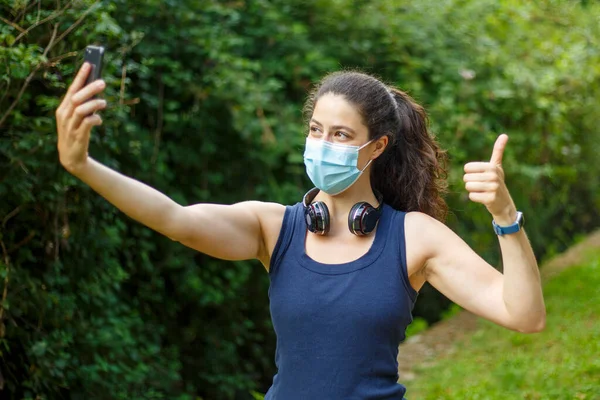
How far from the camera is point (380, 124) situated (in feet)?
10.2

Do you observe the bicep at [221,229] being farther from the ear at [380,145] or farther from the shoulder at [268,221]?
the ear at [380,145]

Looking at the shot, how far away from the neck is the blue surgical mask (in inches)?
2.7

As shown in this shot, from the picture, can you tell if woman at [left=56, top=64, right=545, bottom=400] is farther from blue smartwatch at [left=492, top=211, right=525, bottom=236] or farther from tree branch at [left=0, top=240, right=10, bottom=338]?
tree branch at [left=0, top=240, right=10, bottom=338]

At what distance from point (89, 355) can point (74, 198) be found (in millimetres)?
846

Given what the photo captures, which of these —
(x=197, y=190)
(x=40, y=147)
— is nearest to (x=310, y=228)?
(x=40, y=147)

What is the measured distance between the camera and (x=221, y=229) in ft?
9.55

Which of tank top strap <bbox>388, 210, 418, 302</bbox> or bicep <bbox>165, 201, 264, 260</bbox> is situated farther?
tank top strap <bbox>388, 210, 418, 302</bbox>

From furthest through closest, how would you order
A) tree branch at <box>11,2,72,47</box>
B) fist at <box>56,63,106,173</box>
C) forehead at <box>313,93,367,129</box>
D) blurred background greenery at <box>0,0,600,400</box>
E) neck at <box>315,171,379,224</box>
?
blurred background greenery at <box>0,0,600,400</box>
tree branch at <box>11,2,72,47</box>
neck at <box>315,171,379,224</box>
forehead at <box>313,93,367,129</box>
fist at <box>56,63,106,173</box>

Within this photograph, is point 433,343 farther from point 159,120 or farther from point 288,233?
point 288,233

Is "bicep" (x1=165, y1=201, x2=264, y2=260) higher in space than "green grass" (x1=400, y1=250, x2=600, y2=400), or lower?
higher

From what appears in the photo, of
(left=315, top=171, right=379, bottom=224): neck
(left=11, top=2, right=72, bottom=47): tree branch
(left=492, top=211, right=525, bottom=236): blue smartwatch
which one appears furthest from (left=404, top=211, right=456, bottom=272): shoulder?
(left=11, top=2, right=72, bottom=47): tree branch

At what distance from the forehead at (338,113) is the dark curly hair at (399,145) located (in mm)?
45

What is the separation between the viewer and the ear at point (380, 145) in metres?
3.14

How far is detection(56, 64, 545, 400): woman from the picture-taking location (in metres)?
2.58
